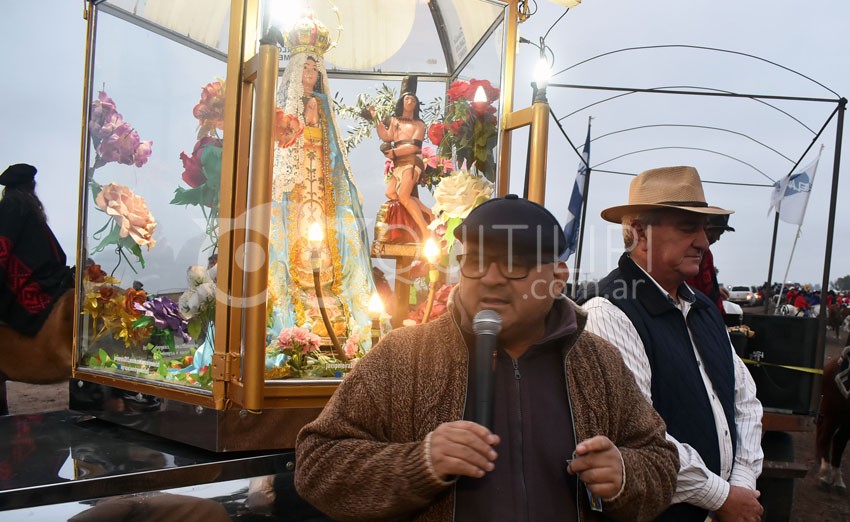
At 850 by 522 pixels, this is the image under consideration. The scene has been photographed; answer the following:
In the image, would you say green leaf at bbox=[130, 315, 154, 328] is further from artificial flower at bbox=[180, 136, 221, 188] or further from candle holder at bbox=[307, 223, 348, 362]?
candle holder at bbox=[307, 223, 348, 362]

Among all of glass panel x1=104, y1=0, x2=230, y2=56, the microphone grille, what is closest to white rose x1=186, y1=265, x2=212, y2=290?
glass panel x1=104, y1=0, x2=230, y2=56

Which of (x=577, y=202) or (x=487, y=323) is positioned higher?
(x=577, y=202)

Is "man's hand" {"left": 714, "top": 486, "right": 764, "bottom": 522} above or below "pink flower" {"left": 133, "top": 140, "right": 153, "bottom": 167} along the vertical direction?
below

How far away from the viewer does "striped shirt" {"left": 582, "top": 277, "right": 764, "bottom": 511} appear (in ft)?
6.97

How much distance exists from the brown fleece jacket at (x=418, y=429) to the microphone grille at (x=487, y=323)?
153 millimetres

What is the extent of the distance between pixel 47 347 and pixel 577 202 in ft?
20.9

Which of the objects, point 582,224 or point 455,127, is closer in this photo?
point 455,127

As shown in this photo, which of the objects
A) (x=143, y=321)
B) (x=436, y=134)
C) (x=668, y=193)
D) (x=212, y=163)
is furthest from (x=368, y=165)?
(x=668, y=193)

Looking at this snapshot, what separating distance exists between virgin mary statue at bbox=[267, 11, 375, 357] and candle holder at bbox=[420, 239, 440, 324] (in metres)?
0.36

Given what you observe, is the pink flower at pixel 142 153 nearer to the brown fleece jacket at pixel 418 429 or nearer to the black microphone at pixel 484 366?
the brown fleece jacket at pixel 418 429

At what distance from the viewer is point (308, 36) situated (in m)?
3.66

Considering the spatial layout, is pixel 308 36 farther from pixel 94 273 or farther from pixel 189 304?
pixel 94 273

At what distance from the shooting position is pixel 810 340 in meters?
5.40

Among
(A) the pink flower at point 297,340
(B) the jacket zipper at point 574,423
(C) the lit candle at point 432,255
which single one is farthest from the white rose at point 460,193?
(B) the jacket zipper at point 574,423
